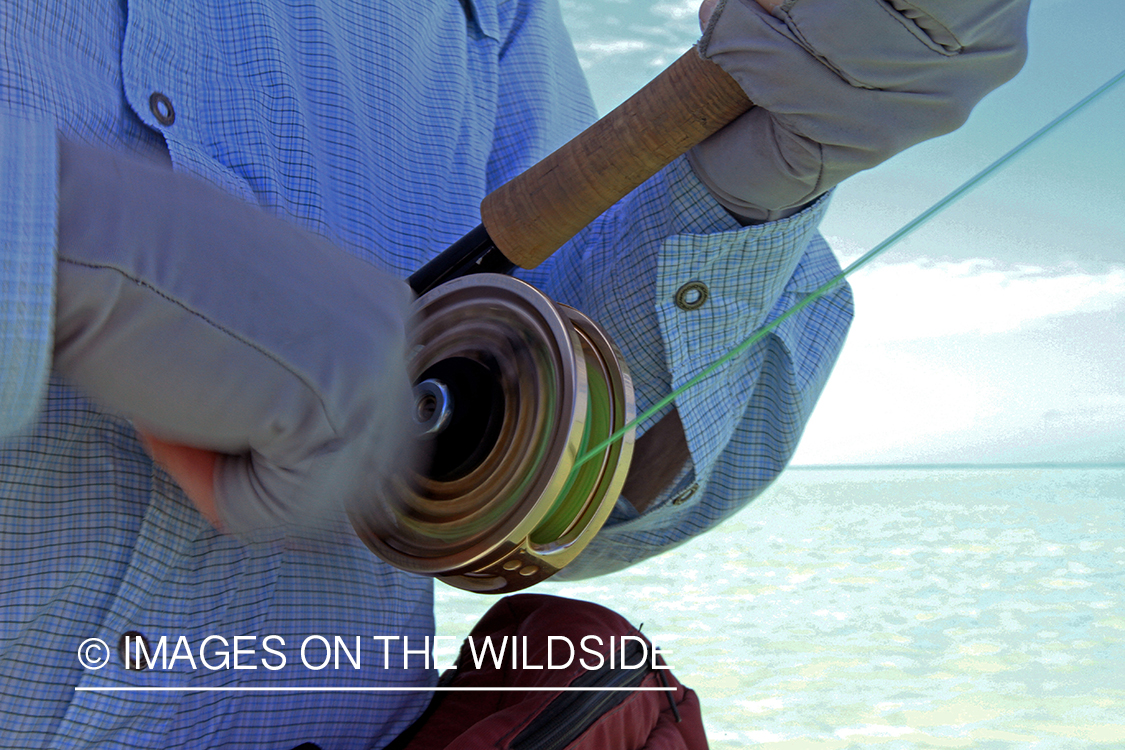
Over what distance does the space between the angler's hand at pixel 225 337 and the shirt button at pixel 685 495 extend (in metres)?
0.31

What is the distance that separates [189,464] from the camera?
41 centimetres

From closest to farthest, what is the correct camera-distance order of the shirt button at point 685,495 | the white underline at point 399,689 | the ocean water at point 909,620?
the white underline at point 399,689, the shirt button at point 685,495, the ocean water at point 909,620

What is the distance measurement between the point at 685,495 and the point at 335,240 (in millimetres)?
335

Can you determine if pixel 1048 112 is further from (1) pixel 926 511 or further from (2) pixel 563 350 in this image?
(1) pixel 926 511

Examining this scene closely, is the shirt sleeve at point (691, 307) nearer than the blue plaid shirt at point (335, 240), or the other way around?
the blue plaid shirt at point (335, 240)

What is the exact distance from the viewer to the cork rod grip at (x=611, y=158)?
51 cm

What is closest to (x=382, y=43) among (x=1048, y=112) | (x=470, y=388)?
(x=470, y=388)

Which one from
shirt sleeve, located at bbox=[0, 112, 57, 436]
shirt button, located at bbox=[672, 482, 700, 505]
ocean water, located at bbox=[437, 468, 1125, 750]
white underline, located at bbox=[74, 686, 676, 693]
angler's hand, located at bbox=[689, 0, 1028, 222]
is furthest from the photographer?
ocean water, located at bbox=[437, 468, 1125, 750]

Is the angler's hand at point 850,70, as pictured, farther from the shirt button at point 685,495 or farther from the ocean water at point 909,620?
the ocean water at point 909,620

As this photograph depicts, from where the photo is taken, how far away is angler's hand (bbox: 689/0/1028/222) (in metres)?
0.42

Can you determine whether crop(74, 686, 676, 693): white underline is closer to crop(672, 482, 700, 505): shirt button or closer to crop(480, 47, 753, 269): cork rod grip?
crop(672, 482, 700, 505): shirt button

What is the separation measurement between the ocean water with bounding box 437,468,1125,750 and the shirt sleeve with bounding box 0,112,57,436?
81cm

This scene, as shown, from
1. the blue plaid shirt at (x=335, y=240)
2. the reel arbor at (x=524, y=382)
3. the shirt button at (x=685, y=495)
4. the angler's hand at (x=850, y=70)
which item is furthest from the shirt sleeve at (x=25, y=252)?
the shirt button at (x=685, y=495)

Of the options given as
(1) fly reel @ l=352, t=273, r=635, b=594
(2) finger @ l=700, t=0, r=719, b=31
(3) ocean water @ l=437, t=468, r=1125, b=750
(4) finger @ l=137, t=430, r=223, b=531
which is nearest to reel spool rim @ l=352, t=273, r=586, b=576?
(1) fly reel @ l=352, t=273, r=635, b=594
